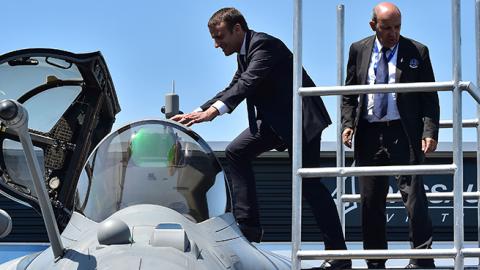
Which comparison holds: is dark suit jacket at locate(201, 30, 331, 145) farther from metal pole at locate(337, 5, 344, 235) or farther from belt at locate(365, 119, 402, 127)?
metal pole at locate(337, 5, 344, 235)

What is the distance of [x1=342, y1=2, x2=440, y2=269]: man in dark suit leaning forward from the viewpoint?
6.55 metres

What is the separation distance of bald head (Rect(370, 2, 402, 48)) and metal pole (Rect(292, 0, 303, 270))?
117cm

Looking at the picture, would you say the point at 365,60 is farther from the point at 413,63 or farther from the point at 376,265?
the point at 376,265

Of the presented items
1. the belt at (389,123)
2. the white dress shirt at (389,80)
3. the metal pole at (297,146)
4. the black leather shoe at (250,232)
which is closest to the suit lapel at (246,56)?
the white dress shirt at (389,80)

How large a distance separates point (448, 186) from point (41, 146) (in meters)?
9.36

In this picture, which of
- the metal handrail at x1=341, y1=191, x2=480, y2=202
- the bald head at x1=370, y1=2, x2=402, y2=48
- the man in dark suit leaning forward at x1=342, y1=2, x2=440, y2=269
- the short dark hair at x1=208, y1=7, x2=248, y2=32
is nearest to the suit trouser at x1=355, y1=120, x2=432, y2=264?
the man in dark suit leaning forward at x1=342, y1=2, x2=440, y2=269

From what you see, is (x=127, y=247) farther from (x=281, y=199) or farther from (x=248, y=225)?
(x=281, y=199)

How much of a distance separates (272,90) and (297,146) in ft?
5.35

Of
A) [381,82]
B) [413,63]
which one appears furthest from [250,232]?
[413,63]

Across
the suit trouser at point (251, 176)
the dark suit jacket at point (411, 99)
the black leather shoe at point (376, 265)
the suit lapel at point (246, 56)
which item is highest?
the suit lapel at point (246, 56)

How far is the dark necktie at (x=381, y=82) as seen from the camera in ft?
21.9

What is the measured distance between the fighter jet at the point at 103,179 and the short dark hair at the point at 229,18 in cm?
92

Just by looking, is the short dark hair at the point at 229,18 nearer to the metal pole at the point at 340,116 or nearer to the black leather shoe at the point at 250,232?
the metal pole at the point at 340,116

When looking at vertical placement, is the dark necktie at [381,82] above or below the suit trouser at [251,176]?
above
